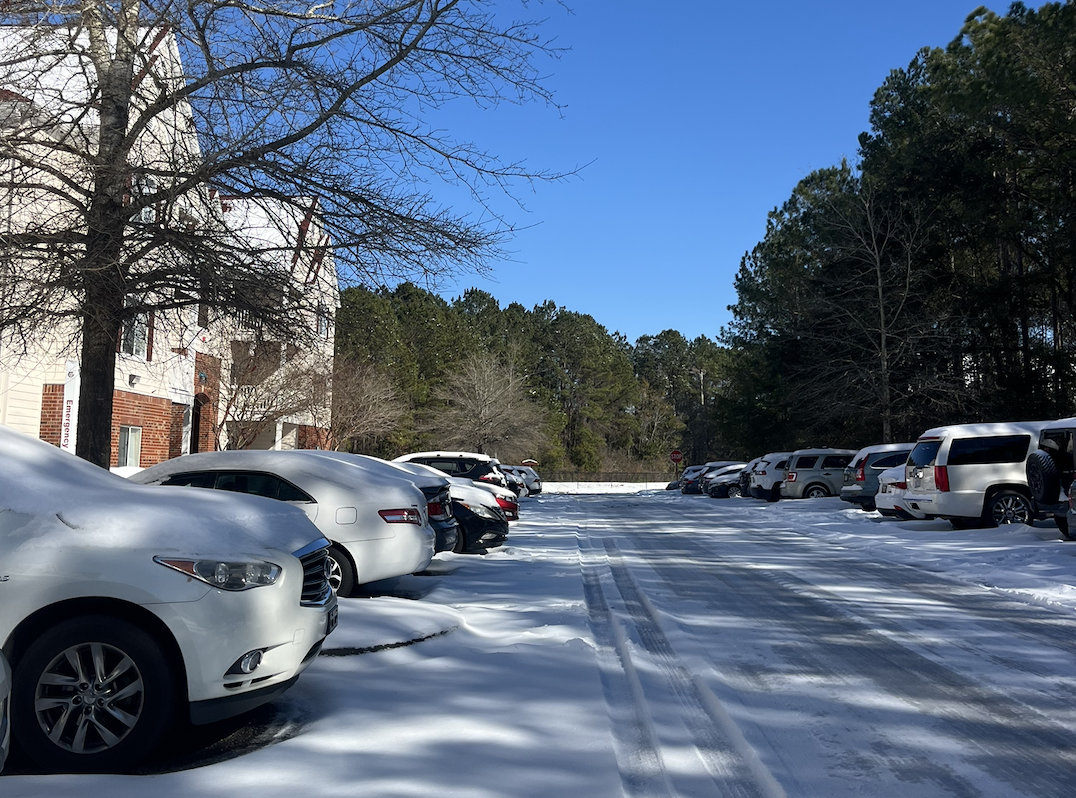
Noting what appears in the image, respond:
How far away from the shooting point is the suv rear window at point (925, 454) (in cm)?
1738

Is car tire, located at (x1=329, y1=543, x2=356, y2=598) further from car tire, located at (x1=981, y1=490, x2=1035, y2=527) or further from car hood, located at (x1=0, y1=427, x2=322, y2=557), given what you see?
car tire, located at (x1=981, y1=490, x2=1035, y2=527)

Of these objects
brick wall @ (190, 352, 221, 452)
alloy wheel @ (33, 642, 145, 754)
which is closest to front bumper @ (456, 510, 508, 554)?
alloy wheel @ (33, 642, 145, 754)

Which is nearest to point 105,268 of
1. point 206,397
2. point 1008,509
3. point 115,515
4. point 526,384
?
point 115,515

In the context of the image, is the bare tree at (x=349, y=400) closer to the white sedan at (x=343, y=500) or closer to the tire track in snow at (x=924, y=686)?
the white sedan at (x=343, y=500)

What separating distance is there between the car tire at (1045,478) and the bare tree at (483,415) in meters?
44.8

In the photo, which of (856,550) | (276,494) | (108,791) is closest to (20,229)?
(276,494)

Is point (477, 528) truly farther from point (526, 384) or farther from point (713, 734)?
point (526, 384)

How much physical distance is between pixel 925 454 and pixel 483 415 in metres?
42.4

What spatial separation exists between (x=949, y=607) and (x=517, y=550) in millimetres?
7609

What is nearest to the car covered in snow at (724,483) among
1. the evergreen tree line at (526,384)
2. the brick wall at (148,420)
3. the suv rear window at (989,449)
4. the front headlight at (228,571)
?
the evergreen tree line at (526,384)

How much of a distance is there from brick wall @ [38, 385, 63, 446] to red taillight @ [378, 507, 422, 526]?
12948 millimetres

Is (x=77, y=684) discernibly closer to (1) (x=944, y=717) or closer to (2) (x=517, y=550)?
(1) (x=944, y=717)

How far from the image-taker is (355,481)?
9.34m

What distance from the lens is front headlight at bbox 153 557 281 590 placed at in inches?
185
